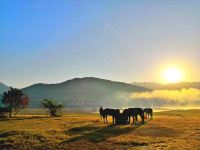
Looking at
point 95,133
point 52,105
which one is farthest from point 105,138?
point 52,105

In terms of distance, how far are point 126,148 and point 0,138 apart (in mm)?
16608

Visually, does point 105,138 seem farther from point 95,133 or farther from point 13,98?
point 13,98

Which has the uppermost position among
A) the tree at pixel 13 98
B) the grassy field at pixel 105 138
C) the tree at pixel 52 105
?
the tree at pixel 13 98

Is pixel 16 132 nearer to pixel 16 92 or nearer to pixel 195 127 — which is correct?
pixel 195 127

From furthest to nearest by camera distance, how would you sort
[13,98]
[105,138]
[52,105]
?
[13,98] → [52,105] → [105,138]

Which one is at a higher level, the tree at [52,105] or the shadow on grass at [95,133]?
the tree at [52,105]

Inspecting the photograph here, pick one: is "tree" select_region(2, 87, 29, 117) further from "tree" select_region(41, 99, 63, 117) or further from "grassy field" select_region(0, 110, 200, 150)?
"grassy field" select_region(0, 110, 200, 150)

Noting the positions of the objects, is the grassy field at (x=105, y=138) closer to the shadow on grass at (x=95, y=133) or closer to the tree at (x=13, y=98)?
the shadow on grass at (x=95, y=133)

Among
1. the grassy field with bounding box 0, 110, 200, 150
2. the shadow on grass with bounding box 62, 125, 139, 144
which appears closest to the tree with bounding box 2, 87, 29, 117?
the shadow on grass with bounding box 62, 125, 139, 144

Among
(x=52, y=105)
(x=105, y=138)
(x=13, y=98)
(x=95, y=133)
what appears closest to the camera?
(x=105, y=138)

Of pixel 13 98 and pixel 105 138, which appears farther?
pixel 13 98

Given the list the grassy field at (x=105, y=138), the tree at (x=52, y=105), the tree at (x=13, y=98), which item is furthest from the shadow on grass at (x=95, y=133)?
the tree at (x=13, y=98)

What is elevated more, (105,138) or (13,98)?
(13,98)

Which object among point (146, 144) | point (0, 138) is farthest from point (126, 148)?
point (0, 138)
